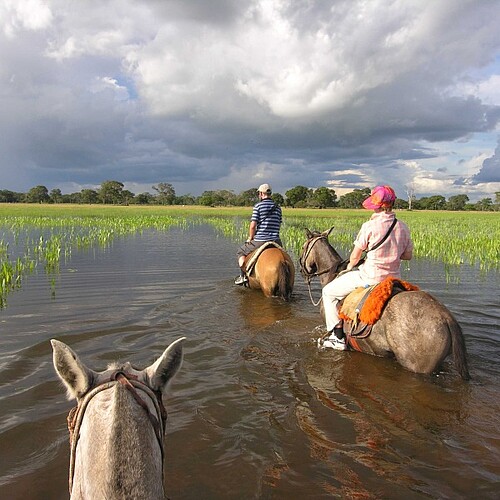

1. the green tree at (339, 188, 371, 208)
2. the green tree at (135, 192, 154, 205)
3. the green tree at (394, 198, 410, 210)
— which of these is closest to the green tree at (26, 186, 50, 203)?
the green tree at (135, 192, 154, 205)

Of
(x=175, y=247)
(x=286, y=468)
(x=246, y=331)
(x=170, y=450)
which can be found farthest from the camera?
(x=175, y=247)

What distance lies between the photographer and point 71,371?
1842 mm

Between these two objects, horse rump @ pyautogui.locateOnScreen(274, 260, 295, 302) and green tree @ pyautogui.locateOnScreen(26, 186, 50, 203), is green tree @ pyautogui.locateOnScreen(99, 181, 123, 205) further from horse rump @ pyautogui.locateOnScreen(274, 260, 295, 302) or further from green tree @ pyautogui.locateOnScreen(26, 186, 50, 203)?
horse rump @ pyautogui.locateOnScreen(274, 260, 295, 302)

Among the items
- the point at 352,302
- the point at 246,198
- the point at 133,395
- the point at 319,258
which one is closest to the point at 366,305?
the point at 352,302

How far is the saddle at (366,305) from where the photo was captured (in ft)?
16.7

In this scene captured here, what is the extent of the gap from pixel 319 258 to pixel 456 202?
131 meters

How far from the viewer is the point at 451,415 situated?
170 inches

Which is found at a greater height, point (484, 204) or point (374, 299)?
point (484, 204)

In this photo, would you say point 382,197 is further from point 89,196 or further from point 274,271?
point 89,196

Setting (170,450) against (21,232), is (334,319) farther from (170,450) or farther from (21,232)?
(21,232)

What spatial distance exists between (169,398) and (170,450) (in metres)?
1.00

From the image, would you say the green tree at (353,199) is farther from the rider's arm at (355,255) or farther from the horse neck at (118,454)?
the horse neck at (118,454)

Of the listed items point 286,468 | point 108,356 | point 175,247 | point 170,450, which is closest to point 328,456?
point 286,468

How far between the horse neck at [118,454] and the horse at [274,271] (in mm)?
7723
